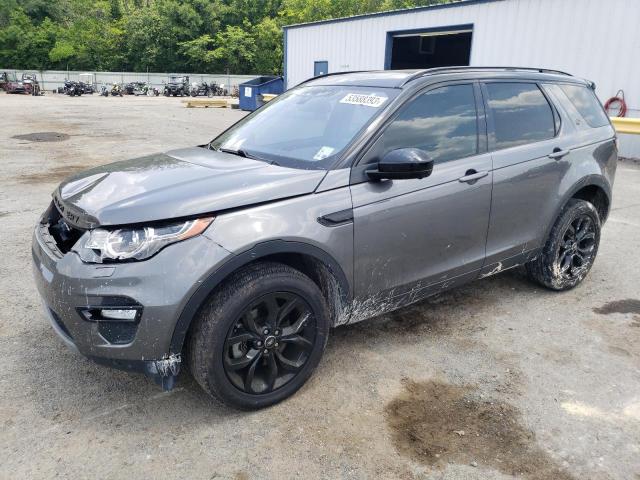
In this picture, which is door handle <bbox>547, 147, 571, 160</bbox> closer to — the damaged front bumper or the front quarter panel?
the front quarter panel

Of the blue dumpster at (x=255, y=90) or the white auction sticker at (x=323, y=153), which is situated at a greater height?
the white auction sticker at (x=323, y=153)

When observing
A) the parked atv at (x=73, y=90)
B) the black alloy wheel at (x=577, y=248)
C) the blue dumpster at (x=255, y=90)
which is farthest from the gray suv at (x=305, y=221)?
the parked atv at (x=73, y=90)

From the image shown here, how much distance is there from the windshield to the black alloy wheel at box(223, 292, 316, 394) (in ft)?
2.67

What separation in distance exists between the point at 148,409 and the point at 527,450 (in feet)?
6.38

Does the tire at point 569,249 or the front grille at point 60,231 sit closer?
the front grille at point 60,231

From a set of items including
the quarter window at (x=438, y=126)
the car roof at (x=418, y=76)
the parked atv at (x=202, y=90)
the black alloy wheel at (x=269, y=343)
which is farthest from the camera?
the parked atv at (x=202, y=90)

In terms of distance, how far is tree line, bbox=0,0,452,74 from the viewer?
57438mm

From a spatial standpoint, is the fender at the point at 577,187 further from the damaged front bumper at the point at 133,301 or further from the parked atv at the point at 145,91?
the parked atv at the point at 145,91

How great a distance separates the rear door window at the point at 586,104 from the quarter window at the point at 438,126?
4.12 ft

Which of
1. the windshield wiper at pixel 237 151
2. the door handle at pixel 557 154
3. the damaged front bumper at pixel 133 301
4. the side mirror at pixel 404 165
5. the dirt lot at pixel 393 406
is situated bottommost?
the dirt lot at pixel 393 406

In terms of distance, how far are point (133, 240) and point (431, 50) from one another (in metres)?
26.4

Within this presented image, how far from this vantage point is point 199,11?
194 ft

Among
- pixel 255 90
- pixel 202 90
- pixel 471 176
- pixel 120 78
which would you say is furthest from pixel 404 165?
pixel 120 78

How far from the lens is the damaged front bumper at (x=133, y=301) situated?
2389mm
